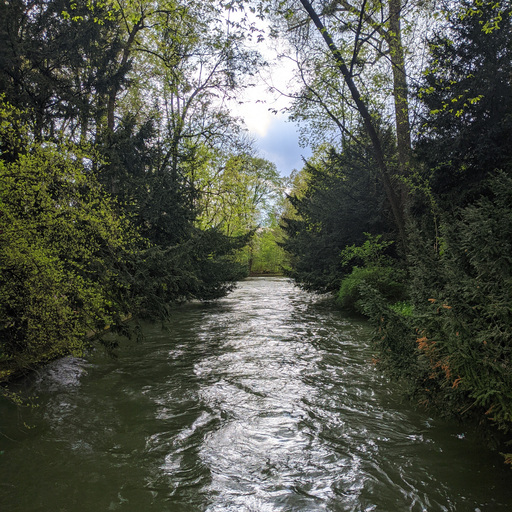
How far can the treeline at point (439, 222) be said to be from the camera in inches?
124

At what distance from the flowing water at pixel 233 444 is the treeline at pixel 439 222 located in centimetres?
67

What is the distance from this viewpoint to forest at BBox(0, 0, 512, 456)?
11.5ft

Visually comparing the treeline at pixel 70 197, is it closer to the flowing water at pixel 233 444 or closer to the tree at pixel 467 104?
the flowing water at pixel 233 444

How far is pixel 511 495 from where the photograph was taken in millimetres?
3162

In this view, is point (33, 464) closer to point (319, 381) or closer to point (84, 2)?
point (319, 381)

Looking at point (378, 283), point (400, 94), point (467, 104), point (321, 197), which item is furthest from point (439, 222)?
point (321, 197)

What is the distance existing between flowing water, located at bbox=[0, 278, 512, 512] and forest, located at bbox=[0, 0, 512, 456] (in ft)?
1.77

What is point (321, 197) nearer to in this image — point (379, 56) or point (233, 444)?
point (379, 56)

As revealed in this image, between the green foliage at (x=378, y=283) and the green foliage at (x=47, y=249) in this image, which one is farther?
the green foliage at (x=378, y=283)

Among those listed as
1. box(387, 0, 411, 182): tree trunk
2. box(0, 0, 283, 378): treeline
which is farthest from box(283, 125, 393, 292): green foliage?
box(0, 0, 283, 378): treeline

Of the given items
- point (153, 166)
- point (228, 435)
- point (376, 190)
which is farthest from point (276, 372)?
point (376, 190)

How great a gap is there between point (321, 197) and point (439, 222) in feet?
29.8

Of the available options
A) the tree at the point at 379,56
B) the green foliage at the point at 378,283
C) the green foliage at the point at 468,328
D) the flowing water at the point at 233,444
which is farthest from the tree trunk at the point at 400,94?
the green foliage at the point at 468,328

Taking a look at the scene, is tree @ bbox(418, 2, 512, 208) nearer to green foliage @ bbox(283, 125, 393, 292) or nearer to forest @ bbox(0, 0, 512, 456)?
forest @ bbox(0, 0, 512, 456)
